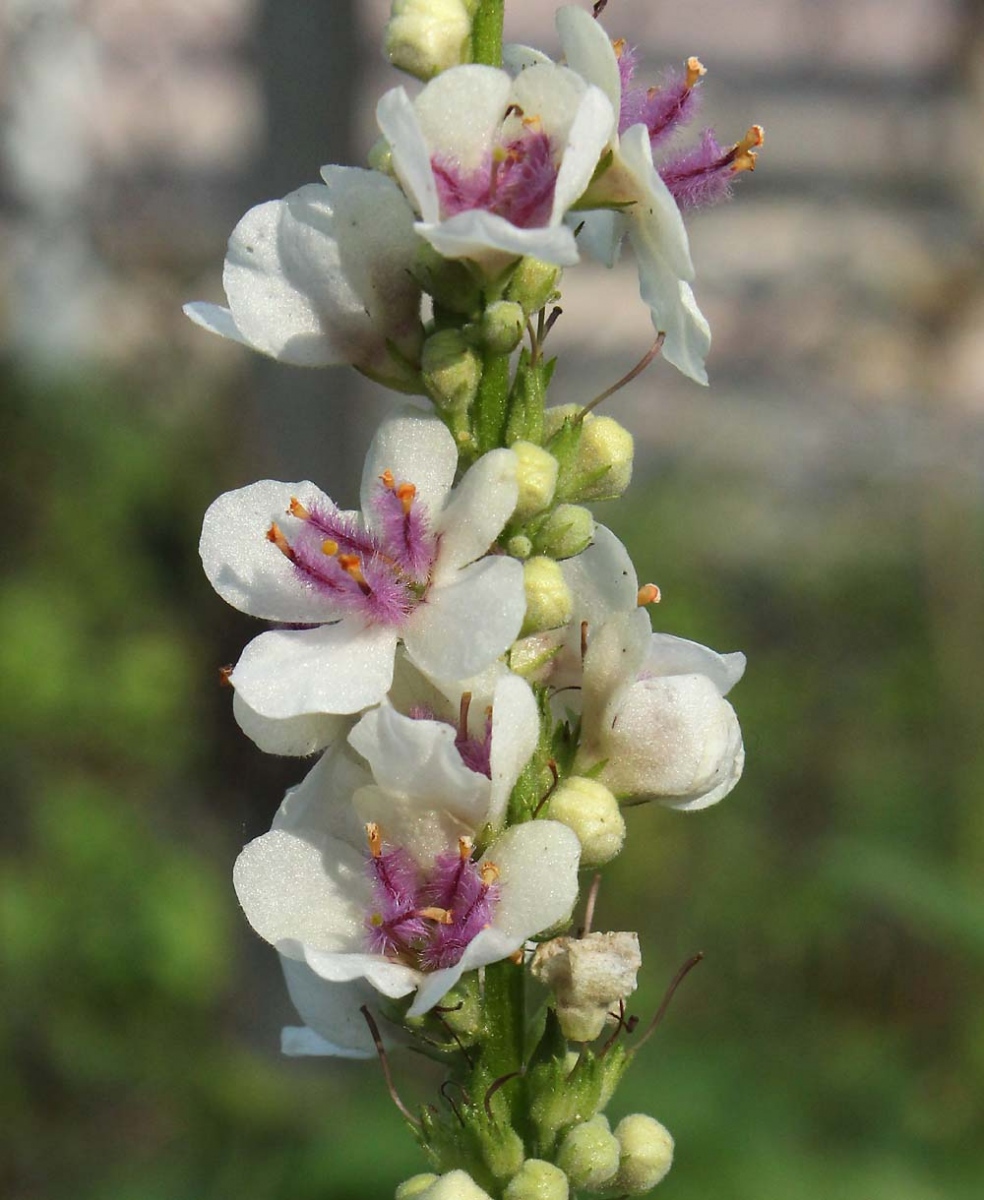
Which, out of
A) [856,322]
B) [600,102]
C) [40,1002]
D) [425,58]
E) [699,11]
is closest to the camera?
[600,102]

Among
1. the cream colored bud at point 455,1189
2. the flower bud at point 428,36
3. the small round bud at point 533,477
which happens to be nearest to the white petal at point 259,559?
the small round bud at point 533,477

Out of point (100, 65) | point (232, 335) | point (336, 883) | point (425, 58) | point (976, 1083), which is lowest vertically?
point (976, 1083)

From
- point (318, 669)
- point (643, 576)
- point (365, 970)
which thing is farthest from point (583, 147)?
point (643, 576)

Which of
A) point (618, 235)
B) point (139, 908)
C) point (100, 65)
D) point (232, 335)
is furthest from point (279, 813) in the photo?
point (100, 65)

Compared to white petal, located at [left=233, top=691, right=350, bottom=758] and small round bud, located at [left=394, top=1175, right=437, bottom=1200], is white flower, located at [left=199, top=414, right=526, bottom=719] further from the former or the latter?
small round bud, located at [left=394, top=1175, right=437, bottom=1200]

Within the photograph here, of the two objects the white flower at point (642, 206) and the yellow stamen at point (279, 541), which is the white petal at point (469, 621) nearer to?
the yellow stamen at point (279, 541)

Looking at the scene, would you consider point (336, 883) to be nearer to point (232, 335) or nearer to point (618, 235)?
point (232, 335)

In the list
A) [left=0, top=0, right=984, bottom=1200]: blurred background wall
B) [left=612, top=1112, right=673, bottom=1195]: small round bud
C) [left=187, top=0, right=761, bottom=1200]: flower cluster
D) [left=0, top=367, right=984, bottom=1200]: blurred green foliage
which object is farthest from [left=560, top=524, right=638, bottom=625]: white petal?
[left=0, top=367, right=984, bottom=1200]: blurred green foliage
